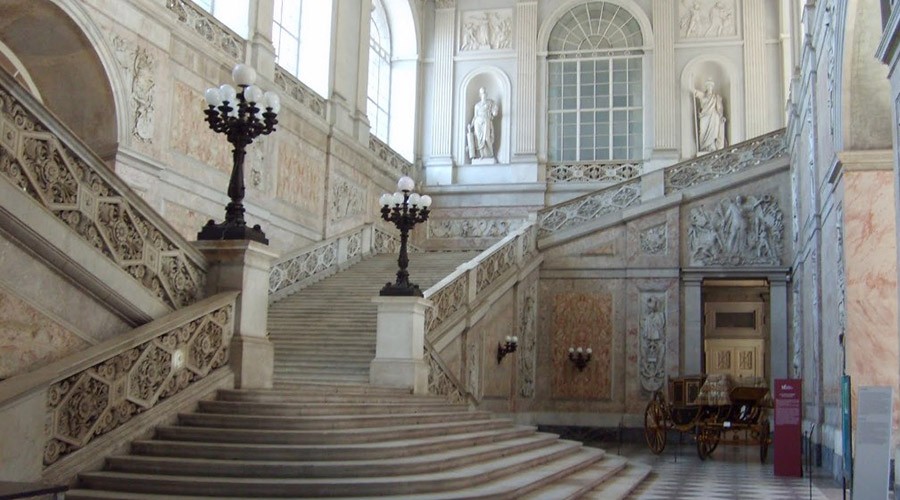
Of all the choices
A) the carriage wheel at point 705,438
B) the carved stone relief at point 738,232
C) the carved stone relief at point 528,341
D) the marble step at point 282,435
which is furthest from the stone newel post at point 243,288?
the carved stone relief at point 738,232

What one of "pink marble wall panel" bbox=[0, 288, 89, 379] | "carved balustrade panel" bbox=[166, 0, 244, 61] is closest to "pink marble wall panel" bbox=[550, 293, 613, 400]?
"carved balustrade panel" bbox=[166, 0, 244, 61]

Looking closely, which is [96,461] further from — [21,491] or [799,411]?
[799,411]

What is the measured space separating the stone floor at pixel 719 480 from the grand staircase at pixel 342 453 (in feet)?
1.31

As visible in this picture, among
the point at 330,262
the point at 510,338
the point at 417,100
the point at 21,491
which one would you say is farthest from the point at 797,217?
the point at 21,491

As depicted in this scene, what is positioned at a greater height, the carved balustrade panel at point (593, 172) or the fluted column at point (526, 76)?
the fluted column at point (526, 76)

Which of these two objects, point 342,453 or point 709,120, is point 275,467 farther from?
point 709,120

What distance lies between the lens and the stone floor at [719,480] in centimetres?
1078

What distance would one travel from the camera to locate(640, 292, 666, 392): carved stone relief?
2084 centimetres

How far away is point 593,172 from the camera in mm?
26312

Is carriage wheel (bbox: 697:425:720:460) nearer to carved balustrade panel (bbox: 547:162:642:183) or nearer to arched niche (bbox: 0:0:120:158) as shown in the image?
arched niche (bbox: 0:0:120:158)

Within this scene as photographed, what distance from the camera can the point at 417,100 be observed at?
27812 mm

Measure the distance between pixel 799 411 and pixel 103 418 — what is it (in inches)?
370

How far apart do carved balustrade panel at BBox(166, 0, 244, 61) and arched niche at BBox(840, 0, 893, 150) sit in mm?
10676

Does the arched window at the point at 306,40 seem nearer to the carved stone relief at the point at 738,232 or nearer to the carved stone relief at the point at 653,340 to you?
the carved stone relief at the point at 653,340
